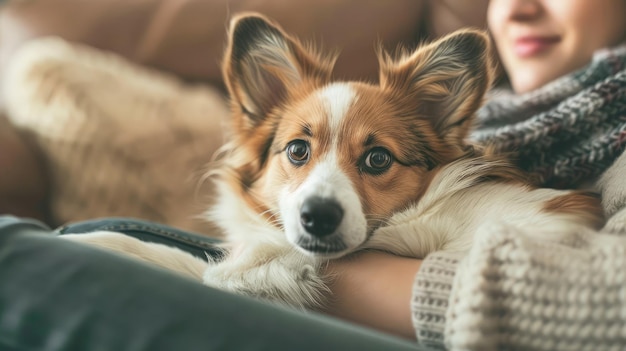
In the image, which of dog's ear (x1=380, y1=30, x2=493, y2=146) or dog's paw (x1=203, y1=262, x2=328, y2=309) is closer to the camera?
dog's paw (x1=203, y1=262, x2=328, y2=309)

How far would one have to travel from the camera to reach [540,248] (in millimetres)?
678

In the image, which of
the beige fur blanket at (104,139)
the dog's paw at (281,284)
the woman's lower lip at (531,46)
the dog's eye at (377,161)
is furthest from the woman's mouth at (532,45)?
the beige fur blanket at (104,139)

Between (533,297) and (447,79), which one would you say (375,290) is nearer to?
(533,297)

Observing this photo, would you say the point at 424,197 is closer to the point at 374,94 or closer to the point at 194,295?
the point at 374,94

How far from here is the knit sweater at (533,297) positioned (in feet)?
2.06

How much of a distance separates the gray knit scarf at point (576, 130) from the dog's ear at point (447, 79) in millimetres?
94

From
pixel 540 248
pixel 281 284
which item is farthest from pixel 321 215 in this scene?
pixel 540 248

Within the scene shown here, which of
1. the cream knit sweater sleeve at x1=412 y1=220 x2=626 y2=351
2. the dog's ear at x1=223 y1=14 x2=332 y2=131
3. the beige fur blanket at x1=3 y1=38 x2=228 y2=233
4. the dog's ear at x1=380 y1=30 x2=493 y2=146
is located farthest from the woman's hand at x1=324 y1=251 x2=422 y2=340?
the beige fur blanket at x1=3 y1=38 x2=228 y2=233

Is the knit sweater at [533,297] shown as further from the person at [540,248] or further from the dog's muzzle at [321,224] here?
the dog's muzzle at [321,224]

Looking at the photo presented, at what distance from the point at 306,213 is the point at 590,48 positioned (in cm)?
78

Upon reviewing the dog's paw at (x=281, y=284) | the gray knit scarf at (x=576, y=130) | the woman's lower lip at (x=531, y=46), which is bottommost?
the dog's paw at (x=281, y=284)

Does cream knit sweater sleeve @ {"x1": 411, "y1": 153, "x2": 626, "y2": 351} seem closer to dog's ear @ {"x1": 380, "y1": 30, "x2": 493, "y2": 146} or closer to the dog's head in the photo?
the dog's head

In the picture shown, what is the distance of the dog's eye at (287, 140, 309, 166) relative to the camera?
3.37 feet

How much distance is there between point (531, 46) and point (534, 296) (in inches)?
26.8
